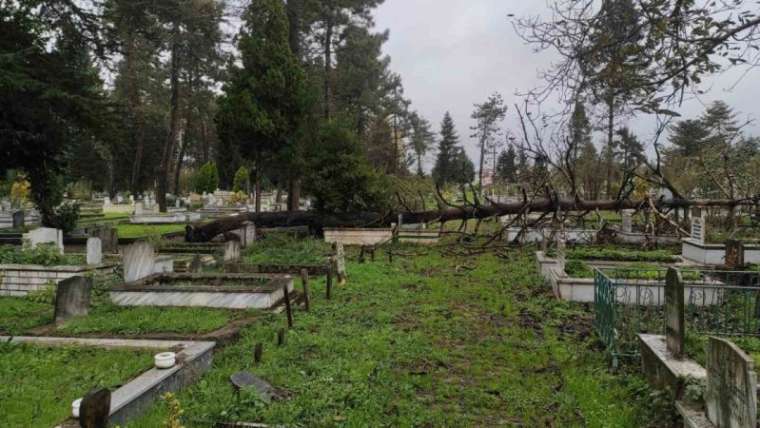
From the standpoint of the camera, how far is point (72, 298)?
7.17 metres

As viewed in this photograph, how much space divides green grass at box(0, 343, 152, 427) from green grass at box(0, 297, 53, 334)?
139 cm

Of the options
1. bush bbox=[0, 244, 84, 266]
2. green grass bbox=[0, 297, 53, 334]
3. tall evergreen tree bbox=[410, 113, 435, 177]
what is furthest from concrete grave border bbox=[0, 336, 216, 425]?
tall evergreen tree bbox=[410, 113, 435, 177]

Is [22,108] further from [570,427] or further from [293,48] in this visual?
[570,427]

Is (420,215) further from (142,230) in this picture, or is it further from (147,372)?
(142,230)

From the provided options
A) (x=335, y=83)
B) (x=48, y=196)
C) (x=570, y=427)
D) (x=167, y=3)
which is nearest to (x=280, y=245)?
(x=167, y=3)

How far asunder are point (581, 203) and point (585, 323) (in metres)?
2.21

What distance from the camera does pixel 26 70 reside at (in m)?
12.7

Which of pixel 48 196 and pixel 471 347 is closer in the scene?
pixel 471 347

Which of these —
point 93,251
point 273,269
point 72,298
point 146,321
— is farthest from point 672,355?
point 93,251

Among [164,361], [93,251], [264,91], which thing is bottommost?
[164,361]

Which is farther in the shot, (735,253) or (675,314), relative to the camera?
(735,253)

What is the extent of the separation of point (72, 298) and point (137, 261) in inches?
76.5

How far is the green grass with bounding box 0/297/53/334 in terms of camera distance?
6.86m

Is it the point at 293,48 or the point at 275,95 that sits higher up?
the point at 293,48
